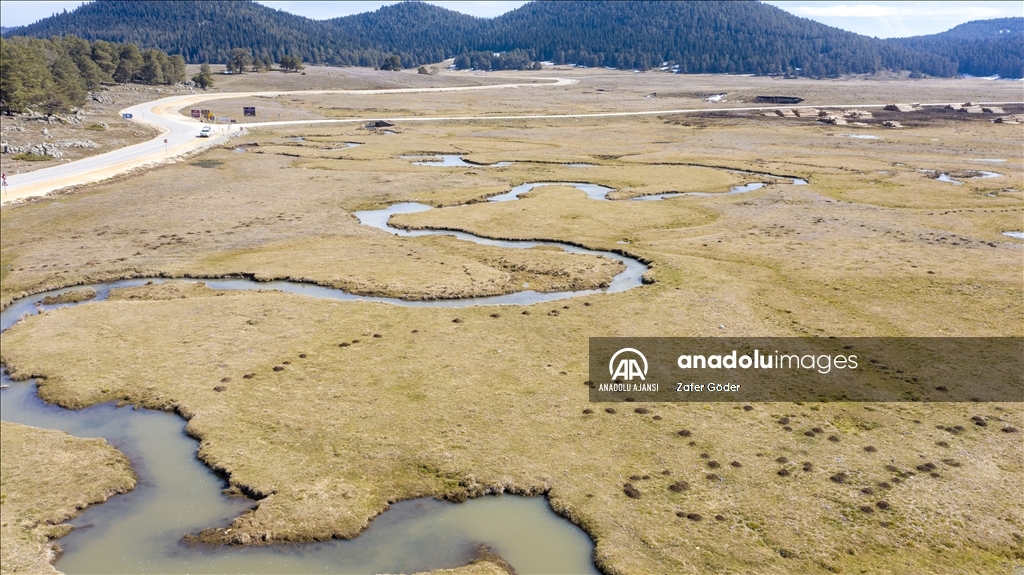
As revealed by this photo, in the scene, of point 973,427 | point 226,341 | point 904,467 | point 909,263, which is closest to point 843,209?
point 909,263

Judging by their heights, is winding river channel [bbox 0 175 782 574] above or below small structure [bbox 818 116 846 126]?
below

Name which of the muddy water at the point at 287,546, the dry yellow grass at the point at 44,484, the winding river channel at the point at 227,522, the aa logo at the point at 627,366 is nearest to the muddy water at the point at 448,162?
the aa logo at the point at 627,366

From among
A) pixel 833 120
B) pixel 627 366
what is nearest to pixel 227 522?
pixel 627 366

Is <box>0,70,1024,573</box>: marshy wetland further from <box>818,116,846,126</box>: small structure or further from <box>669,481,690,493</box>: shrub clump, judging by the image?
<box>818,116,846,126</box>: small structure

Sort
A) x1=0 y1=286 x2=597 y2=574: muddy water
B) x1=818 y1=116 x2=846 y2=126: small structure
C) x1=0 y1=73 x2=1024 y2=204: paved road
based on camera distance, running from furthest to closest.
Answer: x1=818 y1=116 x2=846 y2=126: small structure → x1=0 y1=73 x2=1024 y2=204: paved road → x1=0 y1=286 x2=597 y2=574: muddy water

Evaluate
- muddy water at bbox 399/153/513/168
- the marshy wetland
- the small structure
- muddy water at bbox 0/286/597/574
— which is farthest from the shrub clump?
the small structure

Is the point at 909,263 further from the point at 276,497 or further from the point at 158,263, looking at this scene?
the point at 158,263

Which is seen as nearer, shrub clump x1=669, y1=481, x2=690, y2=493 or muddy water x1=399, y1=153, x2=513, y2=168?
shrub clump x1=669, y1=481, x2=690, y2=493
